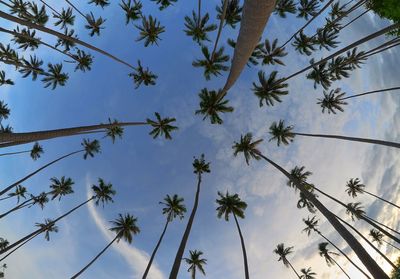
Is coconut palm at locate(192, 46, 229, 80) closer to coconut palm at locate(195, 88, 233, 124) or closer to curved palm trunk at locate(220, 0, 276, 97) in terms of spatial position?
coconut palm at locate(195, 88, 233, 124)

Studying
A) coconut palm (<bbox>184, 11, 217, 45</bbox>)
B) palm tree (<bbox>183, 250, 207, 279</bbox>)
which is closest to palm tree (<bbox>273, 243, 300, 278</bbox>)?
palm tree (<bbox>183, 250, 207, 279</bbox>)

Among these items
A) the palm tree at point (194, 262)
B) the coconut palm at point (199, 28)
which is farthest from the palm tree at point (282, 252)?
the coconut palm at point (199, 28)

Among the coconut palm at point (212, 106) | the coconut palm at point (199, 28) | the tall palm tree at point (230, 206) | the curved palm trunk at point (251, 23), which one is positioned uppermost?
the coconut palm at point (199, 28)

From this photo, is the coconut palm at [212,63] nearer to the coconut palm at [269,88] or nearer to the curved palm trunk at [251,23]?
the coconut palm at [269,88]

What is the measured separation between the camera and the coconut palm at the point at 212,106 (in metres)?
36.4

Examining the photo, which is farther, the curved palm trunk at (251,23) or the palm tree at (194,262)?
the palm tree at (194,262)

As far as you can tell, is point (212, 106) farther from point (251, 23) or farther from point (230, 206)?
point (251, 23)

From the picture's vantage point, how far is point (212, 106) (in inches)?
1468

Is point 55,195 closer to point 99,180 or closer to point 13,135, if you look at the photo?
point 99,180

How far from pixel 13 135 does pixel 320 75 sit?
3661 centimetres

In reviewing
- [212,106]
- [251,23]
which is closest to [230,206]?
[212,106]

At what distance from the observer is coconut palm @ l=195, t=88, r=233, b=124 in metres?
36.4

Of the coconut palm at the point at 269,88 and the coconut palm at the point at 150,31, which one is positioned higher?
the coconut palm at the point at 150,31

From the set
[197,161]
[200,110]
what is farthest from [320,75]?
[197,161]
